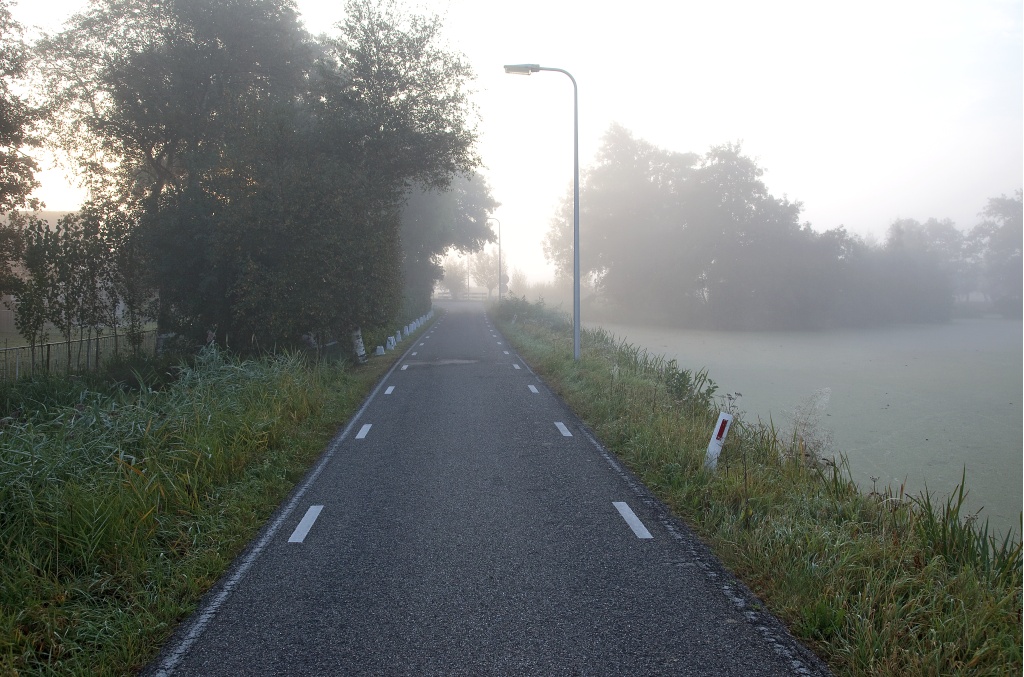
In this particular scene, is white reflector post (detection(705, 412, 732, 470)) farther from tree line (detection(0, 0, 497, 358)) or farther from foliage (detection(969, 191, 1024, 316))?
foliage (detection(969, 191, 1024, 316))

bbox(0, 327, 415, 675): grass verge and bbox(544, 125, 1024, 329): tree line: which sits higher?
bbox(544, 125, 1024, 329): tree line

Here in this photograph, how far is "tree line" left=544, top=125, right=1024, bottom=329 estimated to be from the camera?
54.5m

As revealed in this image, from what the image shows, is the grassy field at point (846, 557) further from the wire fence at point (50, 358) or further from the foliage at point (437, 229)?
the foliage at point (437, 229)

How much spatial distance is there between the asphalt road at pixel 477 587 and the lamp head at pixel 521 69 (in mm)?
11847

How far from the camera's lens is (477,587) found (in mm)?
4871

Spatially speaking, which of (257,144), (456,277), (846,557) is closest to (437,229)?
(257,144)

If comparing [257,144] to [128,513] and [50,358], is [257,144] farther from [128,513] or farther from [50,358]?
[128,513]

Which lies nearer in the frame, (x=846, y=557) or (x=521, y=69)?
(x=846, y=557)

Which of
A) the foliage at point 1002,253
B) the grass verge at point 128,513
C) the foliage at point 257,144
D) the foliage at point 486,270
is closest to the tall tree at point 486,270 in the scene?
the foliage at point 486,270

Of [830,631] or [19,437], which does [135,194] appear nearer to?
[19,437]

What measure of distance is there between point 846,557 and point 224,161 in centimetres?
1697

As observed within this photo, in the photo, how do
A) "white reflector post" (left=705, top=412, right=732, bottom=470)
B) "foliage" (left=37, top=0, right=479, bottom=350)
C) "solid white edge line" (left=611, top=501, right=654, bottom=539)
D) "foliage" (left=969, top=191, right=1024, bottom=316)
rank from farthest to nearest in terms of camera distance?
"foliage" (left=969, top=191, right=1024, bottom=316)
"foliage" (left=37, top=0, right=479, bottom=350)
"white reflector post" (left=705, top=412, right=732, bottom=470)
"solid white edge line" (left=611, top=501, right=654, bottom=539)

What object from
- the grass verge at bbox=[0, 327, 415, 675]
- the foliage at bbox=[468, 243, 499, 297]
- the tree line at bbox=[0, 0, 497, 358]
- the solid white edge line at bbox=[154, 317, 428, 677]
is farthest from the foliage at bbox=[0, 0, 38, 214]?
the foliage at bbox=[468, 243, 499, 297]

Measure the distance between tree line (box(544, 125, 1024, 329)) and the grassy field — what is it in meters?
47.7
